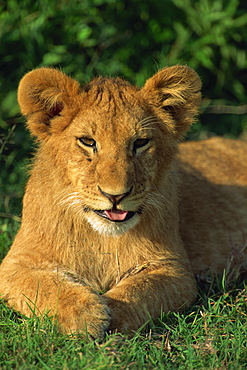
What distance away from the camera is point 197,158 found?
521 centimetres

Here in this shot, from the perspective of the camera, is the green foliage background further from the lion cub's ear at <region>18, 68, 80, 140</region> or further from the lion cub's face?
the lion cub's face

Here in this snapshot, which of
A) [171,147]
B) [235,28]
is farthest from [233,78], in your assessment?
[171,147]

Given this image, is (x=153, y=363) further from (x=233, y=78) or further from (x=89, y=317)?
(x=233, y=78)

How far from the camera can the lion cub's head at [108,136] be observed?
321 cm

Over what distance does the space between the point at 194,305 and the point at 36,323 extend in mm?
971

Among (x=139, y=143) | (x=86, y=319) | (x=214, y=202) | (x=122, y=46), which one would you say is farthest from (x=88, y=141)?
(x=122, y=46)

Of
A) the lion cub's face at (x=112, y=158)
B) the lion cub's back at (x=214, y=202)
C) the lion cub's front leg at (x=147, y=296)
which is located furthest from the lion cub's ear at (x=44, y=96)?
the lion cub's back at (x=214, y=202)

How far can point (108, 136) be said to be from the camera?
Result: 3.27 metres

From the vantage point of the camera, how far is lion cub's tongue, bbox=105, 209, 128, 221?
3.20 meters

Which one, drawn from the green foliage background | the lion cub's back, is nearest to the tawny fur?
the lion cub's back

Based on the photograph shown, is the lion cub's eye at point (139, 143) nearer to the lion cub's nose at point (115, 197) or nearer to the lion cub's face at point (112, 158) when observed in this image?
the lion cub's face at point (112, 158)

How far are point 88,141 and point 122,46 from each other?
3.29 metres

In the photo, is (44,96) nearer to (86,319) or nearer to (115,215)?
(115,215)

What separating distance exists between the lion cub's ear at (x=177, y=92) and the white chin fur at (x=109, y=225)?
0.70m
